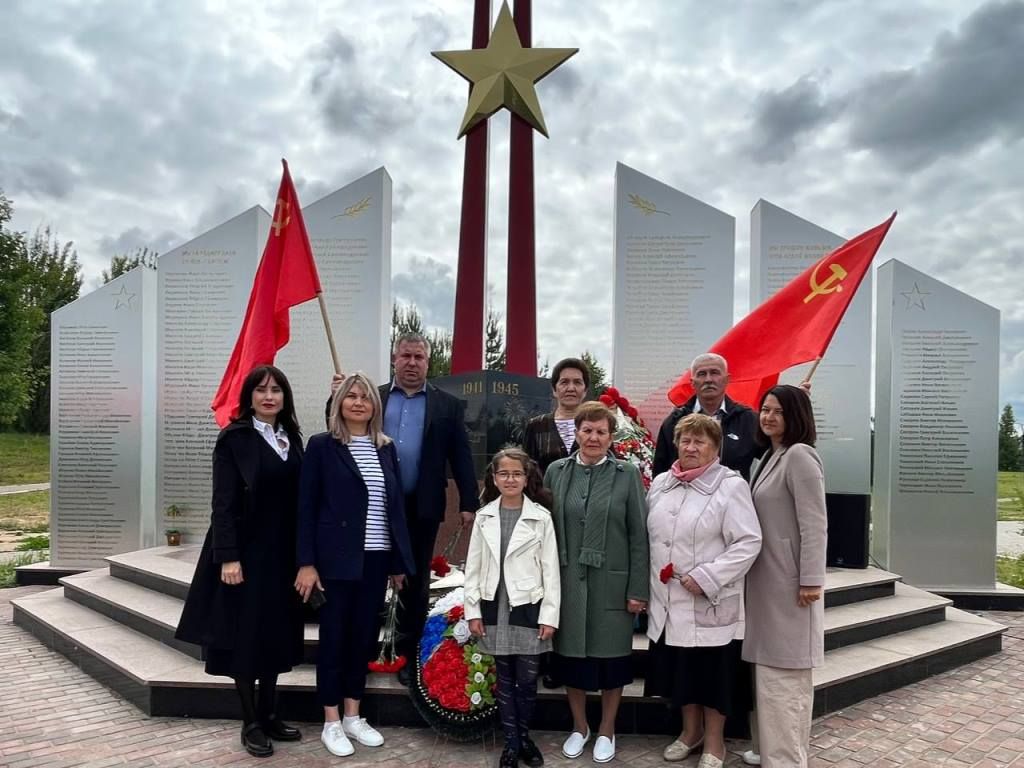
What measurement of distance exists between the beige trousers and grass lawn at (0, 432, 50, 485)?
22.3 meters

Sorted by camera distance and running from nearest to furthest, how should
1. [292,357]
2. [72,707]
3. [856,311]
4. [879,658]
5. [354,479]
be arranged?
[354,479]
[72,707]
[879,658]
[856,311]
[292,357]

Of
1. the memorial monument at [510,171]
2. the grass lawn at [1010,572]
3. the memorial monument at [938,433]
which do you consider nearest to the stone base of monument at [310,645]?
the memorial monument at [938,433]

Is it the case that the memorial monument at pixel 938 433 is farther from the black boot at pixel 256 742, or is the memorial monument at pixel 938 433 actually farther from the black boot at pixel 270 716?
the black boot at pixel 256 742

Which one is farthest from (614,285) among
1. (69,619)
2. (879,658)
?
(69,619)

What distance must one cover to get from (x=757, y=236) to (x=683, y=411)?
4.06 meters

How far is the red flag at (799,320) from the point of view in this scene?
13.1 ft

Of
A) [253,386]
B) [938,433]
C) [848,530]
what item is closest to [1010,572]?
[938,433]

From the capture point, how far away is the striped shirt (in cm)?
312

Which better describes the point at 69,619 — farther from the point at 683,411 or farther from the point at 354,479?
the point at 683,411

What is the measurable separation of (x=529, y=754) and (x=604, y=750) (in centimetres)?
33

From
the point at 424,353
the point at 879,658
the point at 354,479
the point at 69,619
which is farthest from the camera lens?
the point at 69,619

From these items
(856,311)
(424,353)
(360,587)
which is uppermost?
(856,311)

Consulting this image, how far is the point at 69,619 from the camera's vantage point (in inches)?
200

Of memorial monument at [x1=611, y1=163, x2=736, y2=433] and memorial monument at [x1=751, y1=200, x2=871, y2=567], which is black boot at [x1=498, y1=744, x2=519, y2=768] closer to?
memorial monument at [x1=611, y1=163, x2=736, y2=433]
